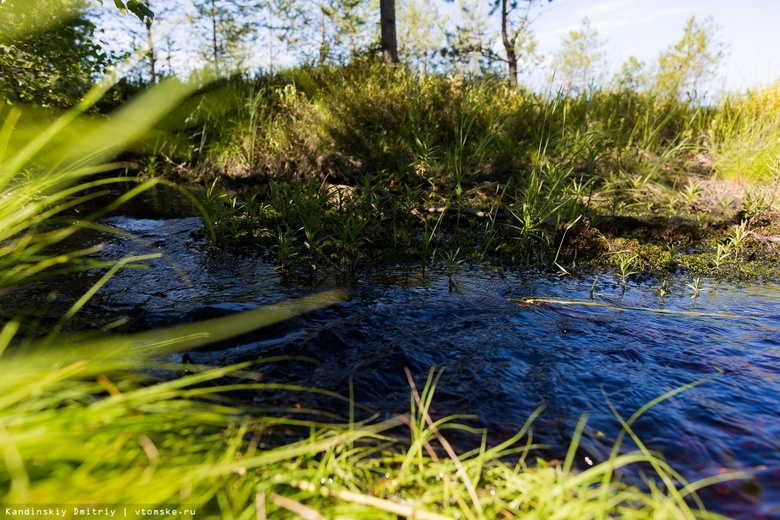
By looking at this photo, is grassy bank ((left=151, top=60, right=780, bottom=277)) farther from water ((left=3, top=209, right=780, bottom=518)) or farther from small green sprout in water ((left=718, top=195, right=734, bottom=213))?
water ((left=3, top=209, right=780, bottom=518))

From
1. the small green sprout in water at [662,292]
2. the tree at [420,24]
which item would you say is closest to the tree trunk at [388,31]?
the small green sprout in water at [662,292]

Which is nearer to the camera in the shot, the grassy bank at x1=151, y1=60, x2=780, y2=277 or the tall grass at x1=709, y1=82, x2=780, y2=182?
the grassy bank at x1=151, y1=60, x2=780, y2=277

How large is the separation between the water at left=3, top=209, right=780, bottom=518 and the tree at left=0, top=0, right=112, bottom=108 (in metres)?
2.53

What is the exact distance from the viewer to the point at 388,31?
899cm

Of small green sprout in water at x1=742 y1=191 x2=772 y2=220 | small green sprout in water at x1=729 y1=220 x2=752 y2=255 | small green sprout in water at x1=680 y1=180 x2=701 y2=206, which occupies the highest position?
small green sprout in water at x1=680 y1=180 x2=701 y2=206

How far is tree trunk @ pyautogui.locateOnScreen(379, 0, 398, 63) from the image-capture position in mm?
8930

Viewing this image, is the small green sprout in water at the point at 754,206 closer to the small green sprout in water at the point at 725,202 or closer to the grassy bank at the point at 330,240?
the grassy bank at the point at 330,240

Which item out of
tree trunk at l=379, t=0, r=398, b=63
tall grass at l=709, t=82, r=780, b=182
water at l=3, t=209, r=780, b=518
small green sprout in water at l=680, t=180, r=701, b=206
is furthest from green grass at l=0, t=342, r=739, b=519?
tree trunk at l=379, t=0, r=398, b=63

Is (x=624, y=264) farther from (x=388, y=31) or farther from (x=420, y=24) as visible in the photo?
(x=420, y=24)

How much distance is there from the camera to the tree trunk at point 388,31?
29.3 feet

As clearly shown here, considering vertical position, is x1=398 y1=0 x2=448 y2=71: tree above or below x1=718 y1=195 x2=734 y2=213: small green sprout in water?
above

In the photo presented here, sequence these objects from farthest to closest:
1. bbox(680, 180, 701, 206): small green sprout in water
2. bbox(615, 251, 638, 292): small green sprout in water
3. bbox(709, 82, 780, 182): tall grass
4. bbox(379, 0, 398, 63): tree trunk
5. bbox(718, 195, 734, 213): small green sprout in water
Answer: bbox(379, 0, 398, 63): tree trunk → bbox(709, 82, 780, 182): tall grass → bbox(718, 195, 734, 213): small green sprout in water → bbox(680, 180, 701, 206): small green sprout in water → bbox(615, 251, 638, 292): small green sprout in water

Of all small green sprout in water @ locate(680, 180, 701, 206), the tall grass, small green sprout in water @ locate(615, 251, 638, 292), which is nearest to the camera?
small green sprout in water @ locate(615, 251, 638, 292)

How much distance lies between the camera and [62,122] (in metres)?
1.67
